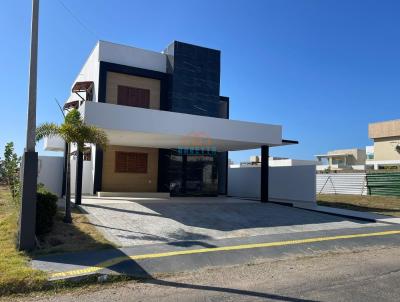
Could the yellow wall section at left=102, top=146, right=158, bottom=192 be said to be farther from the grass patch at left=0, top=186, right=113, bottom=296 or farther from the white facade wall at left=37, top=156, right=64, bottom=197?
the grass patch at left=0, top=186, right=113, bottom=296

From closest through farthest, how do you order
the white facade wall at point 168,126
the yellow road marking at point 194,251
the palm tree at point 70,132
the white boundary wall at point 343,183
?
the yellow road marking at point 194,251 < the palm tree at point 70,132 < the white facade wall at point 168,126 < the white boundary wall at point 343,183

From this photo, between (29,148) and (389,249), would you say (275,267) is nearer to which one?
(389,249)

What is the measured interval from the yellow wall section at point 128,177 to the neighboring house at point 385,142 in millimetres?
44148

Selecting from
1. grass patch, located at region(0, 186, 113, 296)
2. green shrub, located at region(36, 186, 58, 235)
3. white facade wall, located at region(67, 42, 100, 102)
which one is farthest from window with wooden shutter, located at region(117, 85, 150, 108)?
green shrub, located at region(36, 186, 58, 235)

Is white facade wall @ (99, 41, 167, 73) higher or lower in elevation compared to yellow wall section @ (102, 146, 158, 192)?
higher

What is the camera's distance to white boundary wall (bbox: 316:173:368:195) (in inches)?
1202

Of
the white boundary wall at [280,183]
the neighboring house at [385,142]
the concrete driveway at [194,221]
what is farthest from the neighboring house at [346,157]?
the concrete driveway at [194,221]

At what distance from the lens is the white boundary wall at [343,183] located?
30.5m

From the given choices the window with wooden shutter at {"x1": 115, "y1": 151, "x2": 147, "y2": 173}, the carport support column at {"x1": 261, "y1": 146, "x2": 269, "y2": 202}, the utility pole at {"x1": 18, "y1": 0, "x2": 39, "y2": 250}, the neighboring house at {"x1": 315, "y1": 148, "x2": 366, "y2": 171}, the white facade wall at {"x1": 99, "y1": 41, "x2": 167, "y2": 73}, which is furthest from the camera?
the neighboring house at {"x1": 315, "y1": 148, "x2": 366, "y2": 171}

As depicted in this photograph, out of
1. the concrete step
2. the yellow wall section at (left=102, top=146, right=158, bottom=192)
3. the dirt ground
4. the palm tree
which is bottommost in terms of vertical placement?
the dirt ground

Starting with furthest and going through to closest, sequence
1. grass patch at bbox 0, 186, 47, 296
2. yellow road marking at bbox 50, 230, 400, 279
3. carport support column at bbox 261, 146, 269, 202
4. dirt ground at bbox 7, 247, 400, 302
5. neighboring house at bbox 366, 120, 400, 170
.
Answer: neighboring house at bbox 366, 120, 400, 170 < carport support column at bbox 261, 146, 269, 202 < yellow road marking at bbox 50, 230, 400, 279 < grass patch at bbox 0, 186, 47, 296 < dirt ground at bbox 7, 247, 400, 302

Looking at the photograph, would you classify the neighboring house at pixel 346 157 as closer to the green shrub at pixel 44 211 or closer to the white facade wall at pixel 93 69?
the white facade wall at pixel 93 69

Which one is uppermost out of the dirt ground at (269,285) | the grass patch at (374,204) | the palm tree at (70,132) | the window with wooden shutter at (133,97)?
the window with wooden shutter at (133,97)

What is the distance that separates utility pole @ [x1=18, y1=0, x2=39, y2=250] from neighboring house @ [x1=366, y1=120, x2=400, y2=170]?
5560 cm
